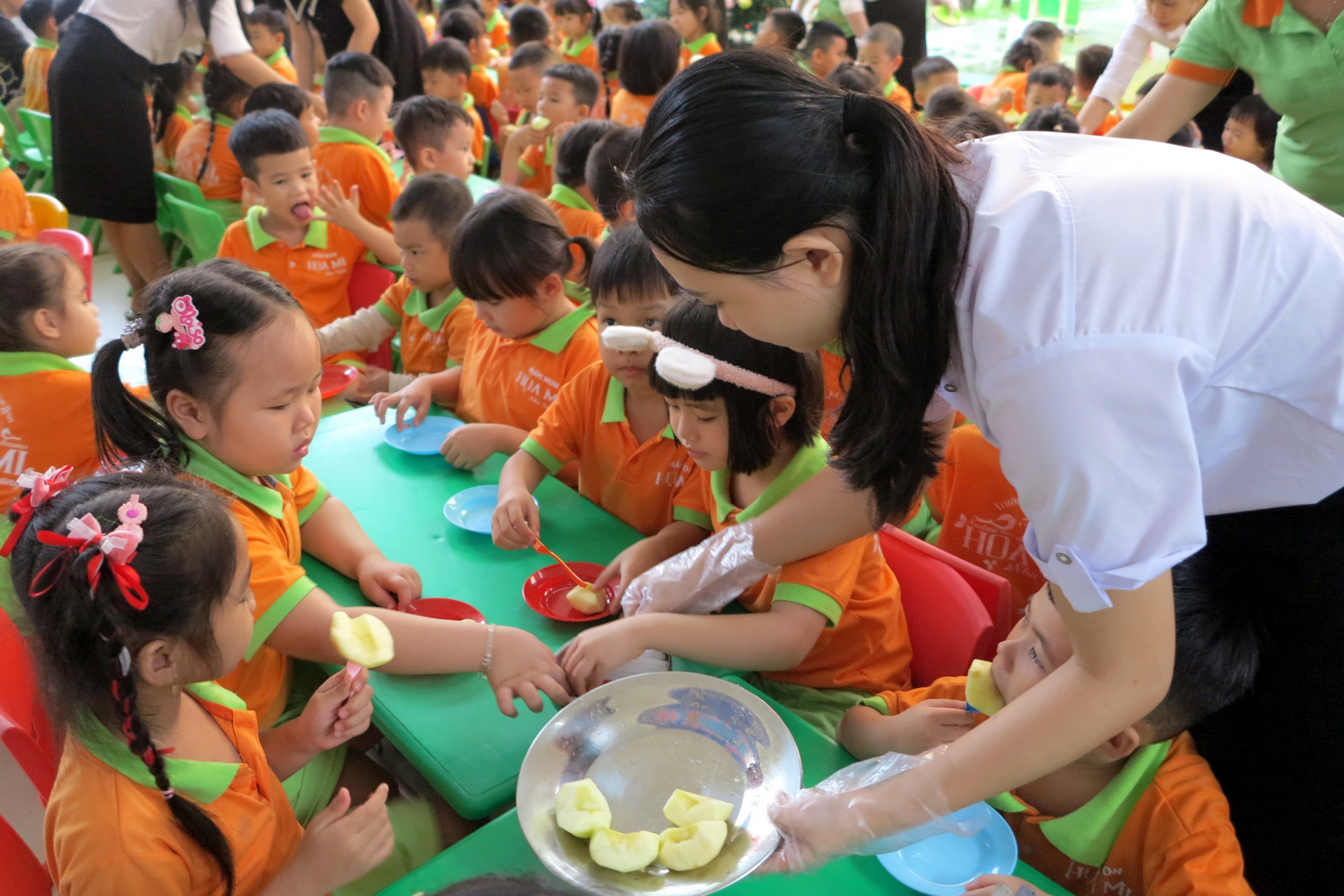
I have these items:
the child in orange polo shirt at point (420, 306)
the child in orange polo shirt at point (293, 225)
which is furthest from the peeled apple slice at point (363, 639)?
the child in orange polo shirt at point (293, 225)

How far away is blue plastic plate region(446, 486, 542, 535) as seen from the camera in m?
1.65

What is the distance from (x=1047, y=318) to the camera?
2.42 feet

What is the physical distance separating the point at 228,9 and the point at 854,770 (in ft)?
12.6

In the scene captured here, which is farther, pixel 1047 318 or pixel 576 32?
pixel 576 32

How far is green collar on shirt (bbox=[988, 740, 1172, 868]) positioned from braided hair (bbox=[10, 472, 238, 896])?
0.97 metres

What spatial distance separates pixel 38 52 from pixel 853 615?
19.2 ft

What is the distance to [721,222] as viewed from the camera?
79cm

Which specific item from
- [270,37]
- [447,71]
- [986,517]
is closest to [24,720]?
[986,517]

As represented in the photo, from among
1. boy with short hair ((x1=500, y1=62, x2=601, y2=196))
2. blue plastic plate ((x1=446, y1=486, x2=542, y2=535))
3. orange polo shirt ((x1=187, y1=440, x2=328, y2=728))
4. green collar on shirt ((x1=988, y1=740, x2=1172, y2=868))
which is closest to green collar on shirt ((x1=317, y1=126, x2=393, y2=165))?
boy with short hair ((x1=500, y1=62, x2=601, y2=196))

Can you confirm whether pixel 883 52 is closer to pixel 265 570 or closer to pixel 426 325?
pixel 426 325

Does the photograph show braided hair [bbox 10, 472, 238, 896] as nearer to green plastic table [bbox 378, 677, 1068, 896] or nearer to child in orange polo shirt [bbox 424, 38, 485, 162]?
green plastic table [bbox 378, 677, 1068, 896]

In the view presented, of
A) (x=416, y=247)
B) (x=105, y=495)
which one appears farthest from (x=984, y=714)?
(x=416, y=247)

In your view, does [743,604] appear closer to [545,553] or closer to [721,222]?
[545,553]

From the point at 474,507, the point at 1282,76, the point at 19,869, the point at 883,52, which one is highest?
the point at 1282,76
